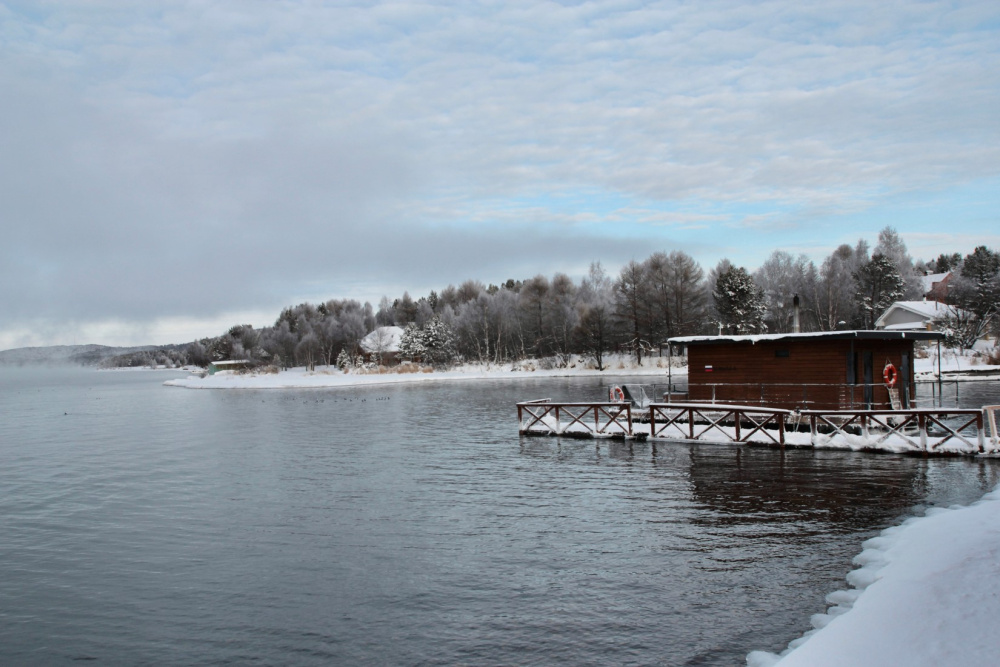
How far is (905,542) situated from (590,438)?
15.3 meters

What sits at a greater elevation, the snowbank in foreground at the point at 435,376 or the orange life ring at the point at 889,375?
the orange life ring at the point at 889,375

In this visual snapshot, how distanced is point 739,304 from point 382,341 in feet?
166

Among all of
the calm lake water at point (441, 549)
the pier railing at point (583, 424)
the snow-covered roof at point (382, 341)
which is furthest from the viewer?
the snow-covered roof at point (382, 341)

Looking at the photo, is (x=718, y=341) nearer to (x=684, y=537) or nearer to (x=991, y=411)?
(x=991, y=411)

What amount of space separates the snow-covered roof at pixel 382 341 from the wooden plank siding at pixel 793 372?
6544cm

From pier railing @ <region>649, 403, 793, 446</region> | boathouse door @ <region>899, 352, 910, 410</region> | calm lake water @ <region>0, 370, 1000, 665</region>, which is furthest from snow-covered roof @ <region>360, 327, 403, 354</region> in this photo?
boathouse door @ <region>899, 352, 910, 410</region>

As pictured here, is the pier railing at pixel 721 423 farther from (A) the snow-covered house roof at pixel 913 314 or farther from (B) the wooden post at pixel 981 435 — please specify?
(A) the snow-covered house roof at pixel 913 314

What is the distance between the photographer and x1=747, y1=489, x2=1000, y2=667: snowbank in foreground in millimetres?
6762

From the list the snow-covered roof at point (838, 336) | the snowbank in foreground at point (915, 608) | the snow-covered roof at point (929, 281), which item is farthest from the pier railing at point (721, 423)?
the snow-covered roof at point (929, 281)

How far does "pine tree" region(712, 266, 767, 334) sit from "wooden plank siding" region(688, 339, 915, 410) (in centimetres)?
4111

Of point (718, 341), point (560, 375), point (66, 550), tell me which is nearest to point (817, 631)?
point (66, 550)

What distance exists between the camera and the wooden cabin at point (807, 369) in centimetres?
2455

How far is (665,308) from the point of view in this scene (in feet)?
241

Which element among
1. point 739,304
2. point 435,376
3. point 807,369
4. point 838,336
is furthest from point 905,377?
point 435,376
